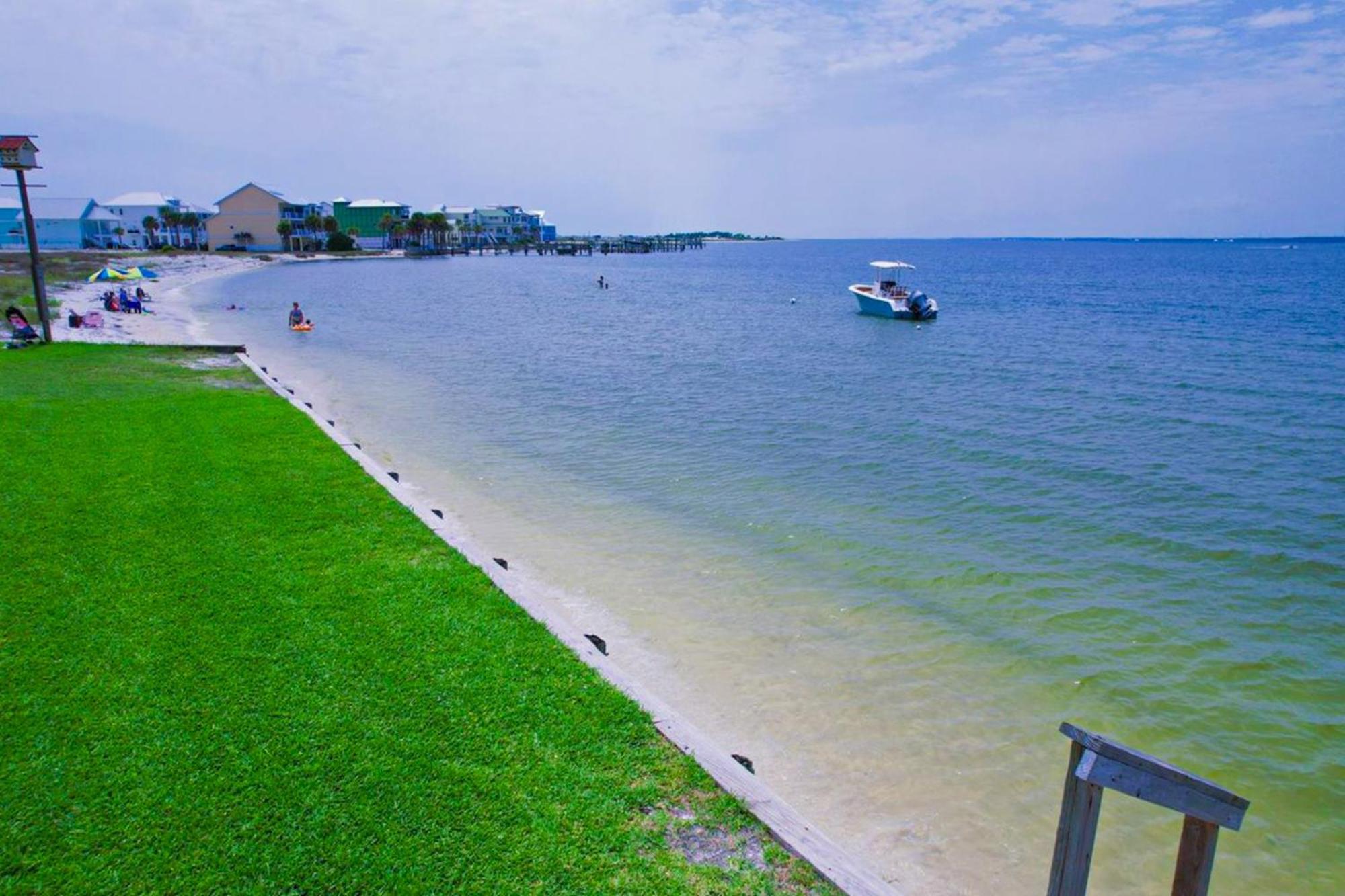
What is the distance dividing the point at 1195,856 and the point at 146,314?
45.9m

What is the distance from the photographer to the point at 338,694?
5.87 meters

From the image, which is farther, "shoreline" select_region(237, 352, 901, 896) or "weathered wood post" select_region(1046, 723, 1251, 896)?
"shoreline" select_region(237, 352, 901, 896)

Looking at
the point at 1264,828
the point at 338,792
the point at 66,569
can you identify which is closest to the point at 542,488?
the point at 66,569

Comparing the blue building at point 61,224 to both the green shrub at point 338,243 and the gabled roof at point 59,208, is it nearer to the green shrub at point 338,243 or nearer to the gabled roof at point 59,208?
the gabled roof at point 59,208

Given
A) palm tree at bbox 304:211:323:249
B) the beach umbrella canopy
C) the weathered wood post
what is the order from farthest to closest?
palm tree at bbox 304:211:323:249 < the beach umbrella canopy < the weathered wood post

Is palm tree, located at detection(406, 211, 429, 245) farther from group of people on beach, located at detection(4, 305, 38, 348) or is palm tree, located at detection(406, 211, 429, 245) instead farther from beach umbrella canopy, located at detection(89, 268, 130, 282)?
group of people on beach, located at detection(4, 305, 38, 348)

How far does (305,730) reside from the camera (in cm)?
545

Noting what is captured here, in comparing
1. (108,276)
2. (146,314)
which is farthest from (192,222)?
(146,314)

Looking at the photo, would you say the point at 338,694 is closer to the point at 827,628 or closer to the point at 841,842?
the point at 841,842

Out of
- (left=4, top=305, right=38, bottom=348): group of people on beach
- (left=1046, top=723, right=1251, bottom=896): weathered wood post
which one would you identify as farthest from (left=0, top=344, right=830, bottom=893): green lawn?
(left=4, top=305, right=38, bottom=348): group of people on beach

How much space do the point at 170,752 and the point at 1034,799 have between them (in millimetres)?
6514

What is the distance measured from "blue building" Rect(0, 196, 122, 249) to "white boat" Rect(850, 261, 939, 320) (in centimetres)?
10589

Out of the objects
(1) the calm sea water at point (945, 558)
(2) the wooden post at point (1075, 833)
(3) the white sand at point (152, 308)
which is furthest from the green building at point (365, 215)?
(2) the wooden post at point (1075, 833)

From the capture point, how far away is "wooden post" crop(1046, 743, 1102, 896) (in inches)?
131
